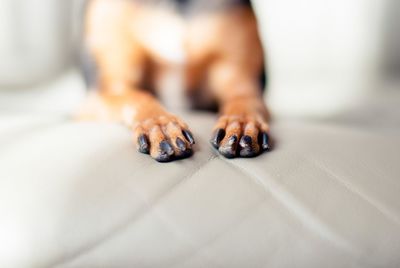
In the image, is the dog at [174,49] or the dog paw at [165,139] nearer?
the dog paw at [165,139]

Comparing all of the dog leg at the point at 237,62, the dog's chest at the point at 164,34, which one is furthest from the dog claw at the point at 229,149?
the dog's chest at the point at 164,34

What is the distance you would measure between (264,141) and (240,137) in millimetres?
35

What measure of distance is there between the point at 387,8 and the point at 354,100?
191mm

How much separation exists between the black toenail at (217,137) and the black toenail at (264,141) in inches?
2.0

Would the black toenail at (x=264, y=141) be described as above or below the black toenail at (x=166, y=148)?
below

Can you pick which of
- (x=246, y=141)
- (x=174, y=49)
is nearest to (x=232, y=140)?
(x=246, y=141)

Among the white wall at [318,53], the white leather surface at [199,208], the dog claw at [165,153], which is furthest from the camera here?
the white wall at [318,53]

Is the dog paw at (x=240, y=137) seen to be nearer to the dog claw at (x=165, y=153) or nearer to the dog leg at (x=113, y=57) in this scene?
the dog claw at (x=165, y=153)

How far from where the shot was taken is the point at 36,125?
2.85ft

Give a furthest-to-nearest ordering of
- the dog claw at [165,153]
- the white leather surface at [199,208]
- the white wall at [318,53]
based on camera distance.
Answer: the white wall at [318,53] < the dog claw at [165,153] < the white leather surface at [199,208]

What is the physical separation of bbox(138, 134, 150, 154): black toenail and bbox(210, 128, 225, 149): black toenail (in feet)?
0.27

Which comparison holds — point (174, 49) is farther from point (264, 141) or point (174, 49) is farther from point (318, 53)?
point (264, 141)

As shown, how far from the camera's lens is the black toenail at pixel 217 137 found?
74cm

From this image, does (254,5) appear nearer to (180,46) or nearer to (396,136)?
(180,46)
